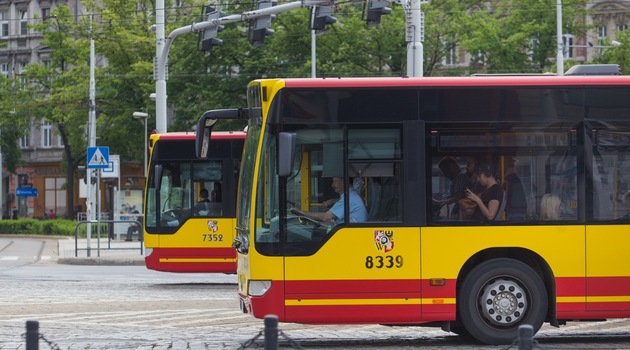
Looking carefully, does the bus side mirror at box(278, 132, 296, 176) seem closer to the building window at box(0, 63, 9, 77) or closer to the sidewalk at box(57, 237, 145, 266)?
the sidewalk at box(57, 237, 145, 266)

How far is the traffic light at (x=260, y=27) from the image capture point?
28241 millimetres

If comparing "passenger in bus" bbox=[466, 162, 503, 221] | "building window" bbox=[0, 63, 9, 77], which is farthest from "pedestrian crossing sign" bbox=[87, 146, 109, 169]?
"building window" bbox=[0, 63, 9, 77]

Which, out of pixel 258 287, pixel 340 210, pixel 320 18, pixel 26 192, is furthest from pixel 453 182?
pixel 26 192

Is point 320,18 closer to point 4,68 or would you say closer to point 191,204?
point 191,204

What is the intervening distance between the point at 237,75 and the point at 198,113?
241 centimetres

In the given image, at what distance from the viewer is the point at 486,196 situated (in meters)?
14.2

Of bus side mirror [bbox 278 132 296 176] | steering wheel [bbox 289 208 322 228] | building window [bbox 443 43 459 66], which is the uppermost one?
building window [bbox 443 43 459 66]

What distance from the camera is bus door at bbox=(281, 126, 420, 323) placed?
13.9 metres

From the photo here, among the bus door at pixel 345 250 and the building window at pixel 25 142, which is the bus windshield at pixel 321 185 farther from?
the building window at pixel 25 142

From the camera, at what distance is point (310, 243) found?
14.0 meters

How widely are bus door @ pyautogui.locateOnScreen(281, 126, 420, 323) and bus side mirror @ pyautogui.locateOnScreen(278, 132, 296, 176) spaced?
54 centimetres

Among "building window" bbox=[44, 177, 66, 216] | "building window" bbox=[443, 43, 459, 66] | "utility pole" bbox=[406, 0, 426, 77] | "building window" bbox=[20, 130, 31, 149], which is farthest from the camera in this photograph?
"building window" bbox=[20, 130, 31, 149]

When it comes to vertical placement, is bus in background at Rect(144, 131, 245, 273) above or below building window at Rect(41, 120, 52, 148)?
below

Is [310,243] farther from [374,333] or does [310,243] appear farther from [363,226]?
[374,333]
